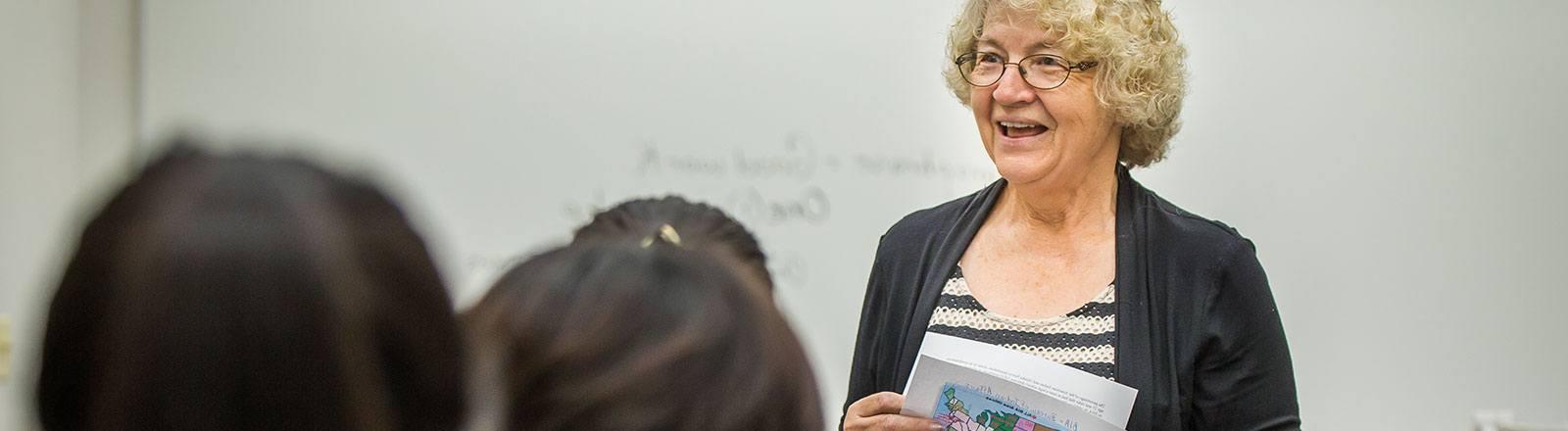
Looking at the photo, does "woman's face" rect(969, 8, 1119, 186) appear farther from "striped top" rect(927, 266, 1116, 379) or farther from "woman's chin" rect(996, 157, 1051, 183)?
"striped top" rect(927, 266, 1116, 379)

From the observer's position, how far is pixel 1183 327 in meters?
1.52

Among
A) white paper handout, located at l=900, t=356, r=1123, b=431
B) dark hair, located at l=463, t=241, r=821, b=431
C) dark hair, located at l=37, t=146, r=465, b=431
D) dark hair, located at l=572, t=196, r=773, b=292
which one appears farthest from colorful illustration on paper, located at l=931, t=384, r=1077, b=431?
dark hair, located at l=37, t=146, r=465, b=431

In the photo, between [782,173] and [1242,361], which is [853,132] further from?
[1242,361]

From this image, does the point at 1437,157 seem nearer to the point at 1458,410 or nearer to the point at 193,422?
the point at 1458,410

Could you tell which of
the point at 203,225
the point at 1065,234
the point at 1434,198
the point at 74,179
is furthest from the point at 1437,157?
the point at 74,179

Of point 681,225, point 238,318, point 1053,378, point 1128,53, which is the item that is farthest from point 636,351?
point 1128,53

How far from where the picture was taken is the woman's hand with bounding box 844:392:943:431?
4.87ft

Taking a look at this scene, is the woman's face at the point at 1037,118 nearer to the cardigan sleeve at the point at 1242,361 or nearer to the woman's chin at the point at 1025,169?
the woman's chin at the point at 1025,169

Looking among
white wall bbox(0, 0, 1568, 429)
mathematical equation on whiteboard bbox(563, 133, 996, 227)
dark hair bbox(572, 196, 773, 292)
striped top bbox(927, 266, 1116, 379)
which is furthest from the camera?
mathematical equation on whiteboard bbox(563, 133, 996, 227)

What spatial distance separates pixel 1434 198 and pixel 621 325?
84.2 inches

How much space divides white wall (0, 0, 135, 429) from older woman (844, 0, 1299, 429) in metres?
1.68

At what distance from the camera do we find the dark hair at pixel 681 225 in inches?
43.6

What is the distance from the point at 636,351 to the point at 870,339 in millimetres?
1050

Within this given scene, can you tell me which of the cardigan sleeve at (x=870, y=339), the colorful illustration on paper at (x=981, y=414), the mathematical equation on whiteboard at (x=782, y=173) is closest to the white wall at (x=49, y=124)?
the mathematical equation on whiteboard at (x=782, y=173)
